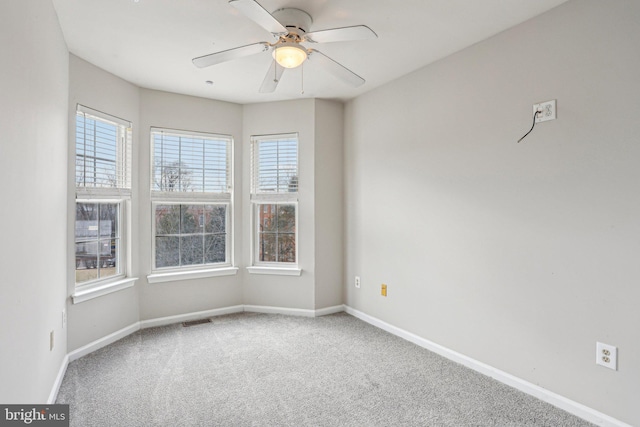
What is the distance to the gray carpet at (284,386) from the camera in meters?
2.01

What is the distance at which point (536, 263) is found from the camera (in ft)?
7.30

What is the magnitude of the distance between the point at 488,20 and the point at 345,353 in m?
2.76

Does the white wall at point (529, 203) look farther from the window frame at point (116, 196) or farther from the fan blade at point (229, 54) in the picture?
the window frame at point (116, 196)

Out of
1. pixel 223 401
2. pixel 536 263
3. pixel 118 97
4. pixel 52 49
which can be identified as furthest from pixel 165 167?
pixel 536 263

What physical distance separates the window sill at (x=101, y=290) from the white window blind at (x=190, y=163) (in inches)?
38.1

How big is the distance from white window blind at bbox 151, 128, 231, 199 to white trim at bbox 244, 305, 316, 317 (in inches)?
54.7

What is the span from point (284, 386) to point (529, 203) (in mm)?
2112

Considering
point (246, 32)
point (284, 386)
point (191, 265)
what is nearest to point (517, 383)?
point (284, 386)

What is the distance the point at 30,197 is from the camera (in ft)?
5.67

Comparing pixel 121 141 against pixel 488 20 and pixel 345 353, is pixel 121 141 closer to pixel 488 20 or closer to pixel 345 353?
pixel 345 353

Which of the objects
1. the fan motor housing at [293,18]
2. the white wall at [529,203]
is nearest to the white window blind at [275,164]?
the white wall at [529,203]

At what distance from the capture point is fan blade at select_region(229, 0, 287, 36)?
5.41 feet

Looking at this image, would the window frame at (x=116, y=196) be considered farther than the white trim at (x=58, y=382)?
Yes

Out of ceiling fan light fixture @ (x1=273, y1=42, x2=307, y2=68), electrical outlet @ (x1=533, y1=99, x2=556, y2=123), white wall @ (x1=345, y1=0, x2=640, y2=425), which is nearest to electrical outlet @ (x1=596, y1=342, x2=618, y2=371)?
white wall @ (x1=345, y1=0, x2=640, y2=425)
